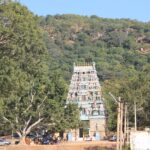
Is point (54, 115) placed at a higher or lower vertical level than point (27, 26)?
lower

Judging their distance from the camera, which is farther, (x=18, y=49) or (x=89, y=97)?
(x=89, y=97)

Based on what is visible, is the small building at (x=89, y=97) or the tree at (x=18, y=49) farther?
the small building at (x=89, y=97)

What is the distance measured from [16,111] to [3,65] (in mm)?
31277

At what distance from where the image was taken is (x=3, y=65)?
42062 mm

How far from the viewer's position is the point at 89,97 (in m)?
106

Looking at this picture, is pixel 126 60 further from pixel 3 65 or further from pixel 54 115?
pixel 3 65

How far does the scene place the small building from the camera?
336 feet

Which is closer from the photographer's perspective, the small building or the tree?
the tree

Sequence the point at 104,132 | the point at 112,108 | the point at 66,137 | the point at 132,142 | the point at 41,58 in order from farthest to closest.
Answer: the point at 104,132 < the point at 66,137 < the point at 112,108 < the point at 41,58 < the point at 132,142

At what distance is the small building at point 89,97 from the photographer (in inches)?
4033

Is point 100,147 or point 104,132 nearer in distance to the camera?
point 100,147

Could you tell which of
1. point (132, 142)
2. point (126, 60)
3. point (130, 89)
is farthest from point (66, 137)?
point (126, 60)

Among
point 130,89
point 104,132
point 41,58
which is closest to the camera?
point 41,58

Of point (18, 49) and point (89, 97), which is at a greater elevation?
point (89, 97)
